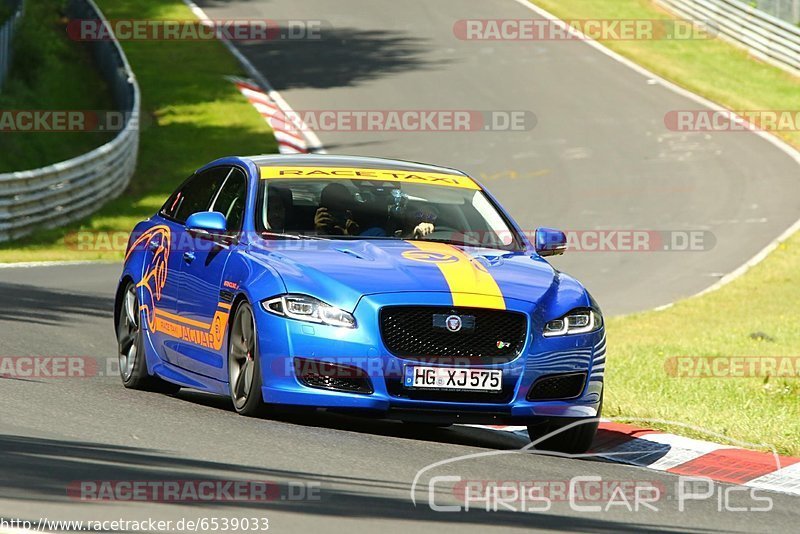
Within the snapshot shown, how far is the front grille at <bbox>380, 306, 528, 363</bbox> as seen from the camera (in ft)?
29.2

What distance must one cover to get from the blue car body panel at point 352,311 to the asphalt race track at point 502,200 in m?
0.26

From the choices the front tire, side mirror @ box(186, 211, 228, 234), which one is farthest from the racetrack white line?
the front tire

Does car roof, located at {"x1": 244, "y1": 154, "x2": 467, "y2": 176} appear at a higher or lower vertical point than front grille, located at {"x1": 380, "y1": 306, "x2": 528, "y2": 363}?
higher

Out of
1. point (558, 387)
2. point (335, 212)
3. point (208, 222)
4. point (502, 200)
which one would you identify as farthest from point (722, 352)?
point (502, 200)

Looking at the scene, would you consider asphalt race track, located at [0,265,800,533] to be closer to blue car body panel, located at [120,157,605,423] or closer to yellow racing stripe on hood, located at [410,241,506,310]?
blue car body panel, located at [120,157,605,423]

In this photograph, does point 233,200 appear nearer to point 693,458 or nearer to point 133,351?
point 133,351

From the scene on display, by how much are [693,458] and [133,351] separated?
3.93 m

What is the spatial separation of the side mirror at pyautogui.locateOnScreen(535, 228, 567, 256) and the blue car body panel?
12cm

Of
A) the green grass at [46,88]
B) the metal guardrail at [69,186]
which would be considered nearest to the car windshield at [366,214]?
the metal guardrail at [69,186]

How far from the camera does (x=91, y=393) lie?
10195mm

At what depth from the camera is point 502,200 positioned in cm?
2800

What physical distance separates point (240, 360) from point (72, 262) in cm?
1337

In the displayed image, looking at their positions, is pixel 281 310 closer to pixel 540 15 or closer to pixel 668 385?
pixel 668 385

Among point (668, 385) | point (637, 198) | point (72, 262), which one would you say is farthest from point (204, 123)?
point (668, 385)
